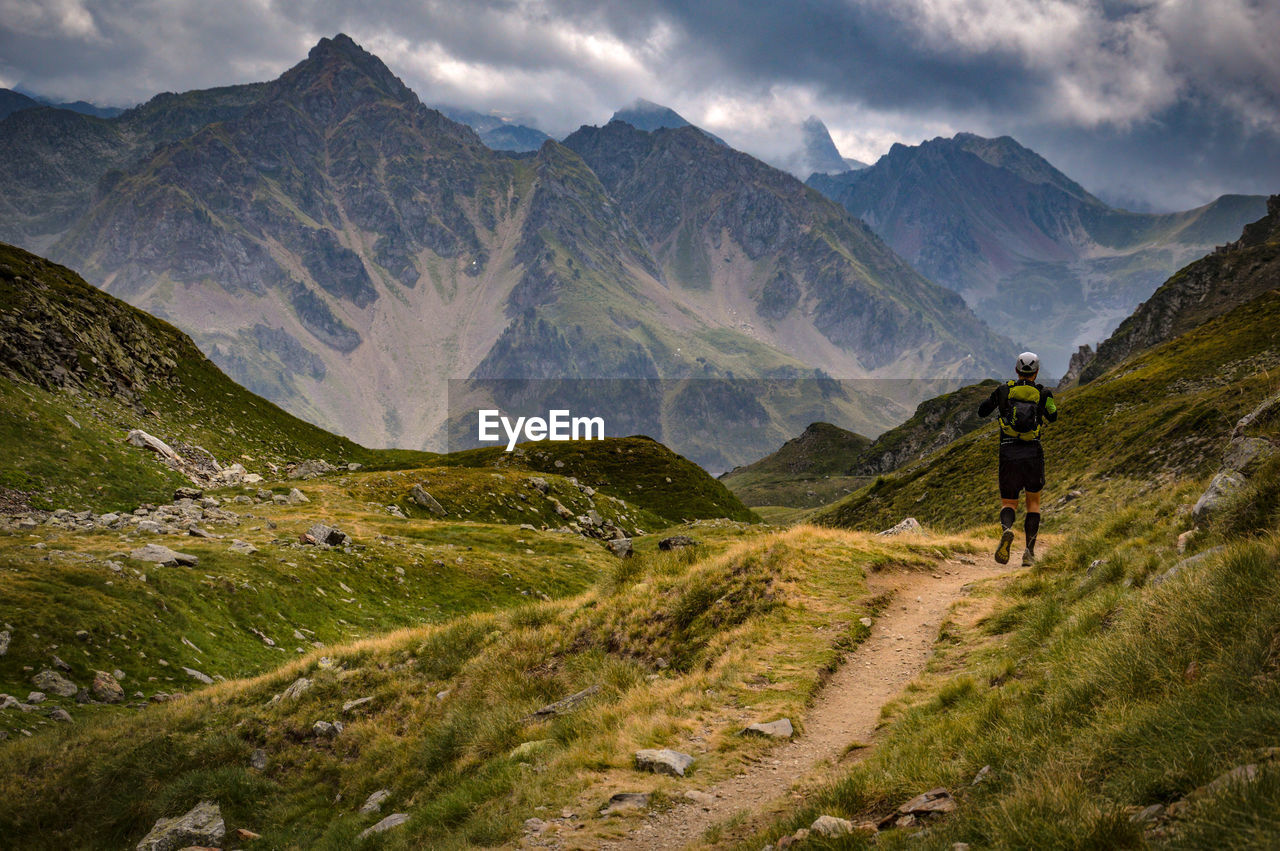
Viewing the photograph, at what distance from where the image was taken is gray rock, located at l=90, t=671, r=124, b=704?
2333 centimetres

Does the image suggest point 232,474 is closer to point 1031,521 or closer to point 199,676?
point 199,676

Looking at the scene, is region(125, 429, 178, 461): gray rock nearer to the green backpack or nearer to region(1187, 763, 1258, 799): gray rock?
the green backpack

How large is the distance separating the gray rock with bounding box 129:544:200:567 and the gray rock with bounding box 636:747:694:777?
28.2 meters

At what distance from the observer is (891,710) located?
471 inches

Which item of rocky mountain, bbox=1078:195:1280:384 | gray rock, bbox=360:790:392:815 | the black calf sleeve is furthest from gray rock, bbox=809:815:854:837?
rocky mountain, bbox=1078:195:1280:384

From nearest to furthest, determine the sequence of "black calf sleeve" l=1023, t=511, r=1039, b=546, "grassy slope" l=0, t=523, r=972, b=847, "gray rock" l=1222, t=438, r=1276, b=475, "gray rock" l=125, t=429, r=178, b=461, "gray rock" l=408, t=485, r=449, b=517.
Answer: "grassy slope" l=0, t=523, r=972, b=847
"gray rock" l=1222, t=438, r=1276, b=475
"black calf sleeve" l=1023, t=511, r=1039, b=546
"gray rock" l=125, t=429, r=178, b=461
"gray rock" l=408, t=485, r=449, b=517

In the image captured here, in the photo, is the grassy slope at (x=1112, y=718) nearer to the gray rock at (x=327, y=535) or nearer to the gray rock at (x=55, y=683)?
the gray rock at (x=55, y=683)

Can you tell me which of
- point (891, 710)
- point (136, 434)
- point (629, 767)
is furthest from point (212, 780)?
point (136, 434)

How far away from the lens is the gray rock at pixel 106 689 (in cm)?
2333

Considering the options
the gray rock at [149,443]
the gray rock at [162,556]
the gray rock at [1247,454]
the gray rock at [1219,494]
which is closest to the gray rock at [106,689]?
the gray rock at [162,556]

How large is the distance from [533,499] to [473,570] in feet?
89.5

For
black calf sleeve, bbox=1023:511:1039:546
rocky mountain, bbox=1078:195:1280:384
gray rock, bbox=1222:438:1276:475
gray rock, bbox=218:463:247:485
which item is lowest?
black calf sleeve, bbox=1023:511:1039:546

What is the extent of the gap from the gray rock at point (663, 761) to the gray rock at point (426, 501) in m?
54.6

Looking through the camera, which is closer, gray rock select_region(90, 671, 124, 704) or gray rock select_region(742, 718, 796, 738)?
gray rock select_region(742, 718, 796, 738)
